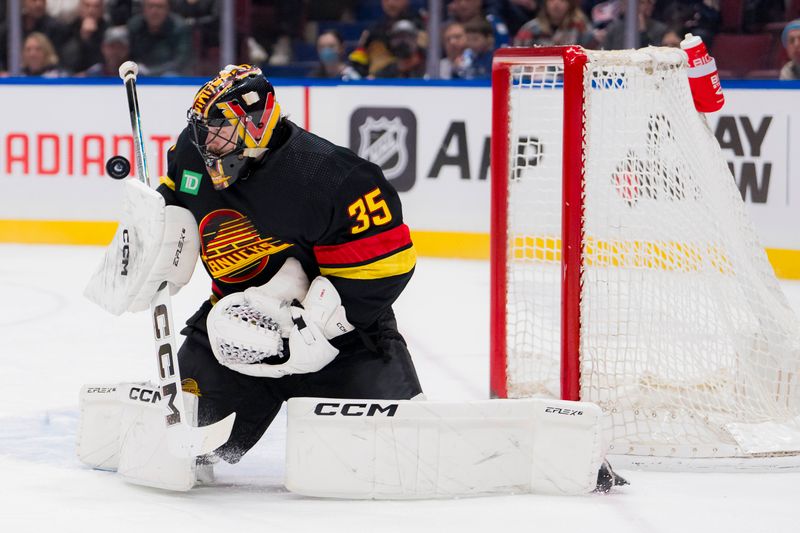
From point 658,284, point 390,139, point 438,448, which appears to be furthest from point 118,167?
point 390,139

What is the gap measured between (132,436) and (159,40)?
459 centimetres

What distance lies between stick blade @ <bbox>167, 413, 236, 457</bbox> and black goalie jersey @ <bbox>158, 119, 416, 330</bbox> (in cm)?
33

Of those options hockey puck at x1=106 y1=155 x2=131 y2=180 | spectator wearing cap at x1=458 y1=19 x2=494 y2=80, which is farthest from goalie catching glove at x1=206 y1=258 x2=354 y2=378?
spectator wearing cap at x1=458 y1=19 x2=494 y2=80

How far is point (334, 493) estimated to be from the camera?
2420 millimetres

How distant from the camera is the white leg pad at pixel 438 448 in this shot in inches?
95.2

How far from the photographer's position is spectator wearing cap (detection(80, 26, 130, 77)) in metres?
6.81

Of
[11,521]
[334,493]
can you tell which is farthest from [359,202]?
[11,521]

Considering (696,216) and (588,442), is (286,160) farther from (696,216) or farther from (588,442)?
(696,216)

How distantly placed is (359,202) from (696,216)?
3.17ft

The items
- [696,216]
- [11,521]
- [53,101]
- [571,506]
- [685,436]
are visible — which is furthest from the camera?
[53,101]

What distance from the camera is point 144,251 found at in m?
2.47

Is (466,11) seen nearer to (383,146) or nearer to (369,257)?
(383,146)

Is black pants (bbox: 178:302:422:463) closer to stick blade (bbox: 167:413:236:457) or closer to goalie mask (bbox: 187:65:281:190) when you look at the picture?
stick blade (bbox: 167:413:236:457)

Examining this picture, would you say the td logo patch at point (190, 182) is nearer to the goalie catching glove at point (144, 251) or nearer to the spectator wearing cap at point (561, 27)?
the goalie catching glove at point (144, 251)
